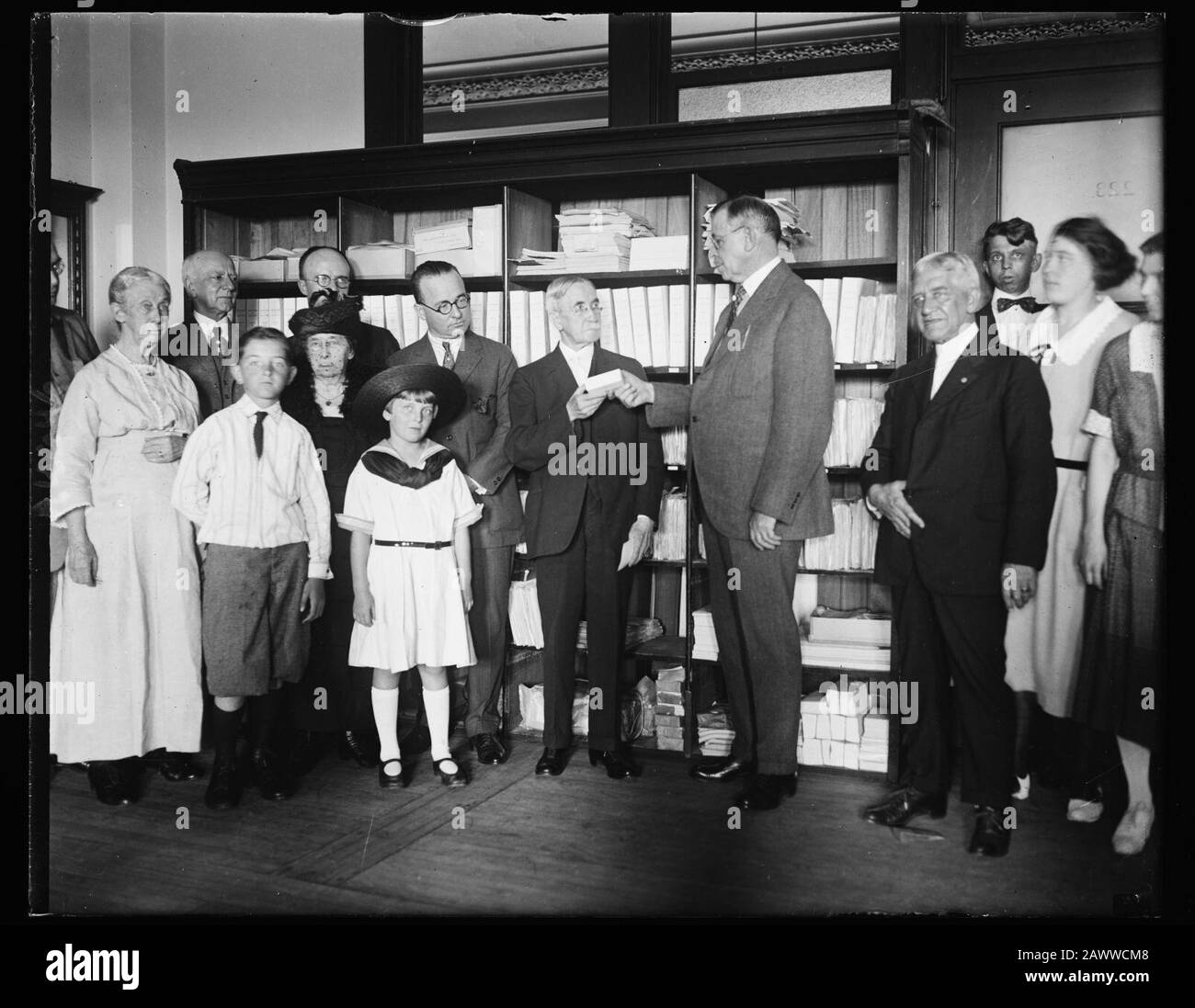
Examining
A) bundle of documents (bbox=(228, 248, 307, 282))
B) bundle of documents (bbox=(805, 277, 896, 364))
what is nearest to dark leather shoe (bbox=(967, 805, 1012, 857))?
bundle of documents (bbox=(805, 277, 896, 364))

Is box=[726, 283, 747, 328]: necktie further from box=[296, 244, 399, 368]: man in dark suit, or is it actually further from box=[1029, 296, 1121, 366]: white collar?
box=[296, 244, 399, 368]: man in dark suit

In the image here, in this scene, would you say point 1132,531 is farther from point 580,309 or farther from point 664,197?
point 664,197

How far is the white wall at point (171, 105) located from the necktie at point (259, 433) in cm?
56

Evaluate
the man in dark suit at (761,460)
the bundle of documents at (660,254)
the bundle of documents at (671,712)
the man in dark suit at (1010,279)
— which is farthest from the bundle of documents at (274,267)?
the man in dark suit at (1010,279)

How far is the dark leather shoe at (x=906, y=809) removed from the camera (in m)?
3.45

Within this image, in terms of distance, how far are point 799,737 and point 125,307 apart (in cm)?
270

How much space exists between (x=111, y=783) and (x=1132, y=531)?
10.9 feet

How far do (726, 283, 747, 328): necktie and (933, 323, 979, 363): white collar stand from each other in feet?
2.15

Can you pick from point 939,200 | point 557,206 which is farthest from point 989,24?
point 557,206

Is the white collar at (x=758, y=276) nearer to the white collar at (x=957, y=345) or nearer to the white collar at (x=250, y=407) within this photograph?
the white collar at (x=957, y=345)

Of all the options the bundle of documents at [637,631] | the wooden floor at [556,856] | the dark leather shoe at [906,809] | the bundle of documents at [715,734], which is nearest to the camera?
the wooden floor at [556,856]

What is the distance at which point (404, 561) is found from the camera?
148 inches

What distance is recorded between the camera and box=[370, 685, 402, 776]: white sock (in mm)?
3766

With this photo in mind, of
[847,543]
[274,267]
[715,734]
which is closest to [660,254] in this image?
[847,543]
